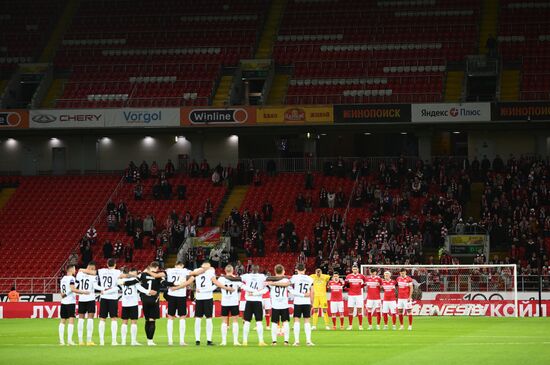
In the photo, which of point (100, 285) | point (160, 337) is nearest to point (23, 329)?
point (160, 337)

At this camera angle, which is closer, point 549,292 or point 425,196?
point 549,292

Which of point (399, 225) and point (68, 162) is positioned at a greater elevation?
point (68, 162)

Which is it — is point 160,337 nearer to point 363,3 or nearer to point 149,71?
point 149,71

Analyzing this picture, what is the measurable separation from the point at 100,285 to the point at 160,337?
4442 mm

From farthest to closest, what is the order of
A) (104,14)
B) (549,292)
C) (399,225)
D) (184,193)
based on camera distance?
1. (104,14)
2. (184,193)
3. (399,225)
4. (549,292)

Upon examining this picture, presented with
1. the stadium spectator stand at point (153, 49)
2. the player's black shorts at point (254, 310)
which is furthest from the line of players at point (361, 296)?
the stadium spectator stand at point (153, 49)

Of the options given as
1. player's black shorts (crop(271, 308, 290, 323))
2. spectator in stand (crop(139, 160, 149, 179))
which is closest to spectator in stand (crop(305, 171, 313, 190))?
spectator in stand (crop(139, 160, 149, 179))

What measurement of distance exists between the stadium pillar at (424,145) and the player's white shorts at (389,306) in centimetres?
2665

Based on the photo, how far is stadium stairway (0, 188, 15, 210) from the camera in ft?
205

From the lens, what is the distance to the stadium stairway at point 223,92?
6328 cm

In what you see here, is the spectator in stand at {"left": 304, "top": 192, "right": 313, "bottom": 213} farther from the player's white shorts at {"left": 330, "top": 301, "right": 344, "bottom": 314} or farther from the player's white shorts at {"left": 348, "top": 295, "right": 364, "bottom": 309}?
the player's white shorts at {"left": 330, "top": 301, "right": 344, "bottom": 314}

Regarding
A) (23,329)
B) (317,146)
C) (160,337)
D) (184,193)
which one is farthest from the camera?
(317,146)

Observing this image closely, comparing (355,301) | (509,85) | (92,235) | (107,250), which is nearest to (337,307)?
(355,301)

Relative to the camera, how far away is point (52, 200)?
6200 centimetres
